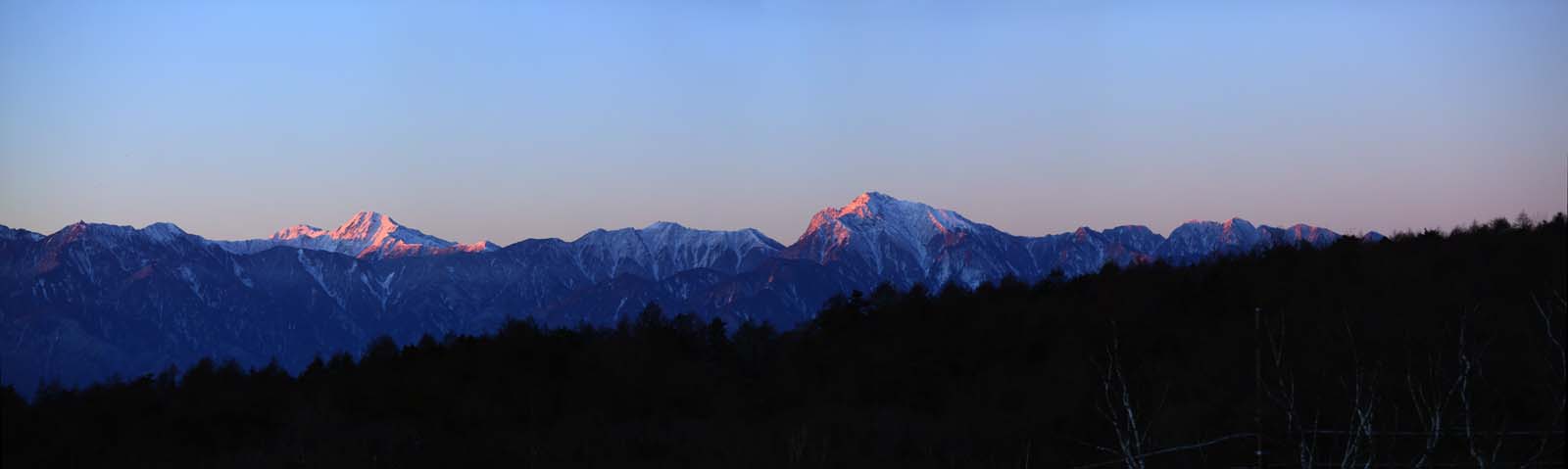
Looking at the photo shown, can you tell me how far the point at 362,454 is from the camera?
39781 millimetres

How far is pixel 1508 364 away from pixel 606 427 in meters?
35.0

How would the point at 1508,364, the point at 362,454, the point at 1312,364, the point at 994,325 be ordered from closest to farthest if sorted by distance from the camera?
the point at 362,454 → the point at 1508,364 → the point at 1312,364 → the point at 994,325

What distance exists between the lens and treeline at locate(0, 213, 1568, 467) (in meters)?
39.7

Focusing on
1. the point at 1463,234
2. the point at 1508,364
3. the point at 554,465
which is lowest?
the point at 554,465

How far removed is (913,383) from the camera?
227ft

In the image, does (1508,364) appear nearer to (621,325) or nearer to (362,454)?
(362,454)

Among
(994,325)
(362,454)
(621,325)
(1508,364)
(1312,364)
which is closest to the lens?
(362,454)

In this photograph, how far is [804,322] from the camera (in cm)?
9100

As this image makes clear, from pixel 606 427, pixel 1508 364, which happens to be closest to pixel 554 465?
pixel 606 427

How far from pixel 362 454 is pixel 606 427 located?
16563mm

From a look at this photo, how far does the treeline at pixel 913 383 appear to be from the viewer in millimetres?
39719

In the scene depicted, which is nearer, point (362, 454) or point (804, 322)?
point (362, 454)

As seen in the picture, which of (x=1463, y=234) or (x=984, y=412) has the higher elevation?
(x=1463, y=234)

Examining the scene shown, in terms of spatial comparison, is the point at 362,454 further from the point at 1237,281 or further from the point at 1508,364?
the point at 1237,281
